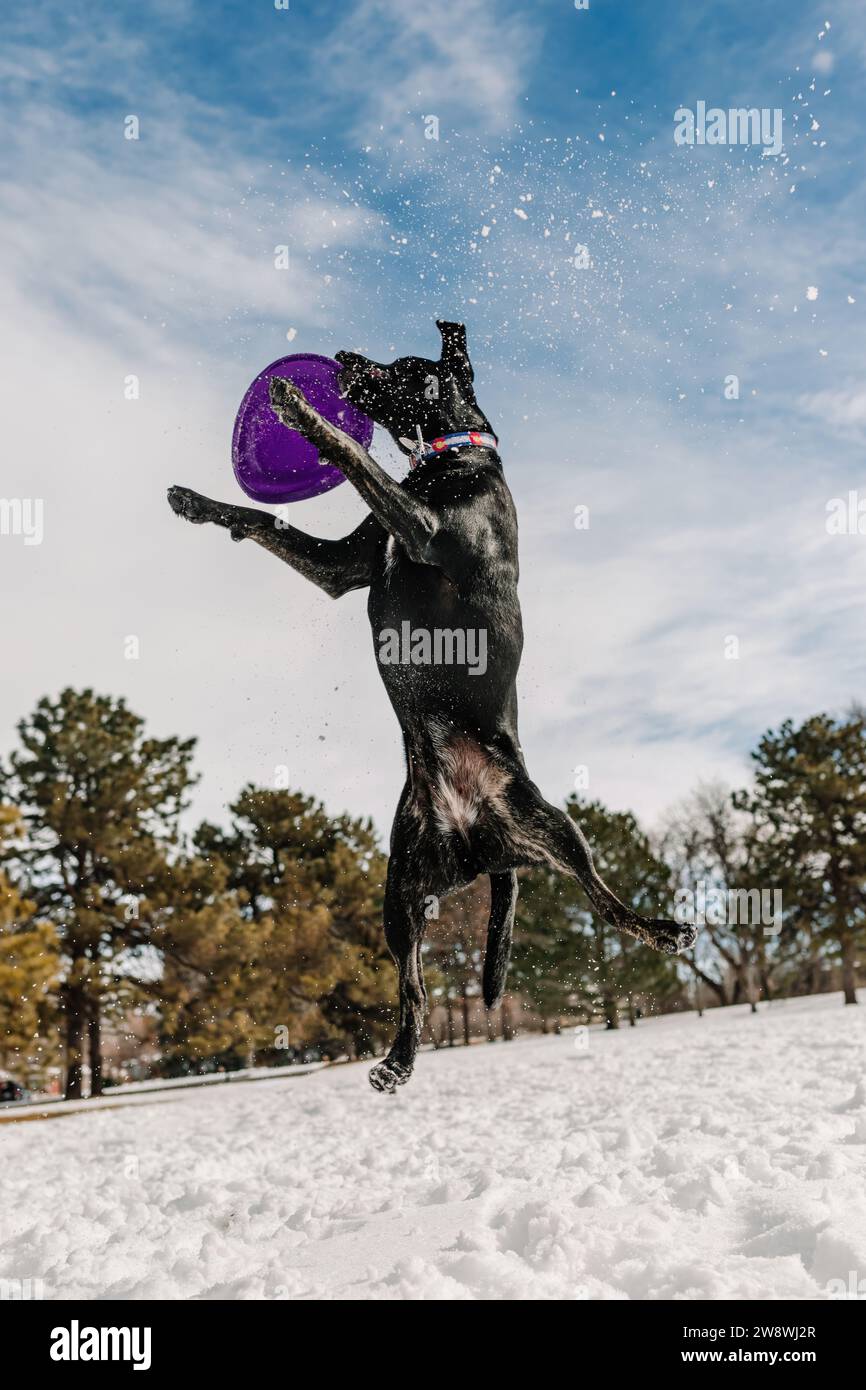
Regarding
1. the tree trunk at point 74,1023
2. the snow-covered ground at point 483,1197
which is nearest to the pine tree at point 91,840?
the tree trunk at point 74,1023

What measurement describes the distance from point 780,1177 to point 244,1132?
9.47 meters

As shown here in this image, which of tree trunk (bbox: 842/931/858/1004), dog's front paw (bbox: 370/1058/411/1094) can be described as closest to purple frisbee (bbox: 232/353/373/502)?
dog's front paw (bbox: 370/1058/411/1094)

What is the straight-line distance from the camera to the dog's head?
11.4 feet

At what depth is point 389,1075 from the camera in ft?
10.6

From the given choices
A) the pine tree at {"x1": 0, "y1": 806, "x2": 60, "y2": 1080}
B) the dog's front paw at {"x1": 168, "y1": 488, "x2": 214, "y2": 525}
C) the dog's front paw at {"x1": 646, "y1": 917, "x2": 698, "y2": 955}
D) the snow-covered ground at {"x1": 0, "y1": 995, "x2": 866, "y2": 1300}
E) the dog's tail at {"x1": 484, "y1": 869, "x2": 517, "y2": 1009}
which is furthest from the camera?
the pine tree at {"x1": 0, "y1": 806, "x2": 60, "y2": 1080}

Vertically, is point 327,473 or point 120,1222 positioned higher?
point 327,473

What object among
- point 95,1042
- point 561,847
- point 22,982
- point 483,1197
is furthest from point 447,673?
point 95,1042

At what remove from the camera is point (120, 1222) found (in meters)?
7.79

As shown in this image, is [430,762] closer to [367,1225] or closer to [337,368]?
[337,368]

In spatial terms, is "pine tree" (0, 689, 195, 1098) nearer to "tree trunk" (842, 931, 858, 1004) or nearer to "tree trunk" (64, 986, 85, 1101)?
"tree trunk" (64, 986, 85, 1101)

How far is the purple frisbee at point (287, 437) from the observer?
352 cm

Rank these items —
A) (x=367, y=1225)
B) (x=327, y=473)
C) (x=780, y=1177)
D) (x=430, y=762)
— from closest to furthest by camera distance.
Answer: (x=430, y=762), (x=327, y=473), (x=780, y=1177), (x=367, y=1225)

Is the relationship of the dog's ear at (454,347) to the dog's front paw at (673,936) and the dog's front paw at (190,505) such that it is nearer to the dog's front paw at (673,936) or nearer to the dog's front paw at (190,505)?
the dog's front paw at (190,505)
